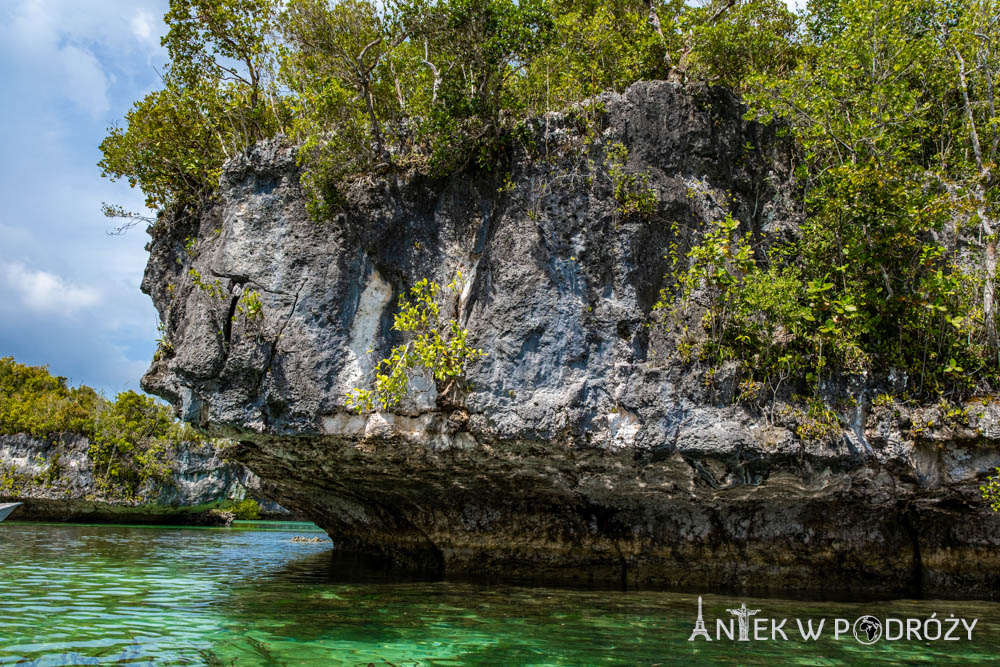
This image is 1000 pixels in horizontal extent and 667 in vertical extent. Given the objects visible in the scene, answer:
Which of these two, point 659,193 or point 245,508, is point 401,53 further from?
point 245,508

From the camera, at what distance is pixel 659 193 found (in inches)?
358

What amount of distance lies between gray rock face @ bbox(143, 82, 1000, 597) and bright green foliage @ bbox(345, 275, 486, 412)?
0.78 ft

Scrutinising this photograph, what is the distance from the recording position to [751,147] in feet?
32.7

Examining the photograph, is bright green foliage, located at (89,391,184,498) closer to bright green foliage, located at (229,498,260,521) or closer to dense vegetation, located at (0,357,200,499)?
dense vegetation, located at (0,357,200,499)

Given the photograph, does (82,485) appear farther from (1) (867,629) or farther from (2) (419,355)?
(1) (867,629)

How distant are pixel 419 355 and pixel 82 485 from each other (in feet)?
84.2

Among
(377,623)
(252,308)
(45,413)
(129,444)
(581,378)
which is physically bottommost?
(377,623)

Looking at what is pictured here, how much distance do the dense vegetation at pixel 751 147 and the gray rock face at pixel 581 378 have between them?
1.48 ft

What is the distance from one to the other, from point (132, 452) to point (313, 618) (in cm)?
2623

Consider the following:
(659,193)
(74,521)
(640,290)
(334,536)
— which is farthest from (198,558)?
(74,521)

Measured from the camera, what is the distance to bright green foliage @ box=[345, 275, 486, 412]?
A: 891 centimetres

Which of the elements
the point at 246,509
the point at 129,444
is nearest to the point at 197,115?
the point at 129,444

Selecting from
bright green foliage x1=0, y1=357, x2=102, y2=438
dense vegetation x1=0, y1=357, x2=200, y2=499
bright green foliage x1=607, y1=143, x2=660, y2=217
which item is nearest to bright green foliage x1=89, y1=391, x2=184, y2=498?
dense vegetation x1=0, y1=357, x2=200, y2=499

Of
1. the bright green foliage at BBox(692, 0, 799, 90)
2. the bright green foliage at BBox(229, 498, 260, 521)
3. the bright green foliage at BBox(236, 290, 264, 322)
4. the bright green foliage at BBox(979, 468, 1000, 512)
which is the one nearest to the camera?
the bright green foliage at BBox(979, 468, 1000, 512)
